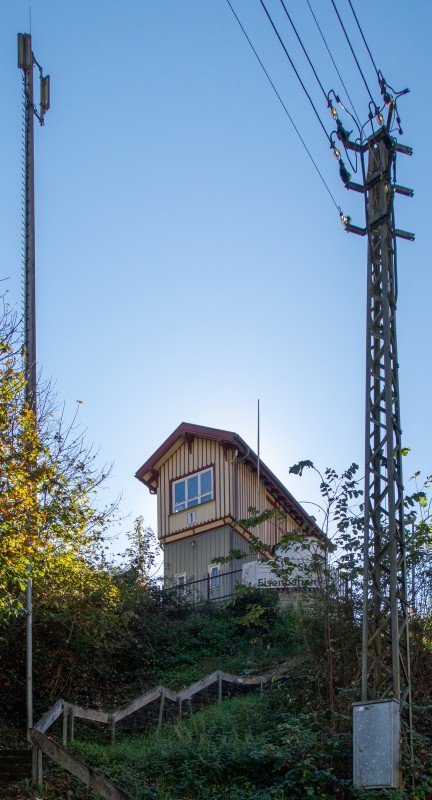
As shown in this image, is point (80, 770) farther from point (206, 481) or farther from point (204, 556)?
point (206, 481)

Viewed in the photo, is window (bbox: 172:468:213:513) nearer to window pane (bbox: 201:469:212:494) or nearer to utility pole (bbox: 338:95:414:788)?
window pane (bbox: 201:469:212:494)

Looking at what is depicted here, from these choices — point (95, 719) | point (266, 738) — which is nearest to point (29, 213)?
point (95, 719)

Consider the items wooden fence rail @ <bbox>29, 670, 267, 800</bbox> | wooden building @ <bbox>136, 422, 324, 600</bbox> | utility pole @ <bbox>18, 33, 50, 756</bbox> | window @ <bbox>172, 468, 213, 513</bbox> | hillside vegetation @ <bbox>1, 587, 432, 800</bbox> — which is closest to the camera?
wooden fence rail @ <bbox>29, 670, 267, 800</bbox>

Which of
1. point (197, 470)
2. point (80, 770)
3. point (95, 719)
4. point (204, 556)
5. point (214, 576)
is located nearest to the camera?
point (80, 770)

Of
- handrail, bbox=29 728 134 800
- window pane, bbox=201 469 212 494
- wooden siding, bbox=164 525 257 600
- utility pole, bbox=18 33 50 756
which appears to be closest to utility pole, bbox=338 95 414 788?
handrail, bbox=29 728 134 800

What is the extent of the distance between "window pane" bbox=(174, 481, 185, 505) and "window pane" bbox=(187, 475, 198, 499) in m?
0.38

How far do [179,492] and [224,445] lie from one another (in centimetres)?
304

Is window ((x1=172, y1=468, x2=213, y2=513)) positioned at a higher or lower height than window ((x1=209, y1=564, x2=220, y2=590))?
higher

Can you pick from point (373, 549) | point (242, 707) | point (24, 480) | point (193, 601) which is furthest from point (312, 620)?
point (193, 601)

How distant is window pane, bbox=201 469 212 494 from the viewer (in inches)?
1286

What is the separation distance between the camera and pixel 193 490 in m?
33.4

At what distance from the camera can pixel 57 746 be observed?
12.7m

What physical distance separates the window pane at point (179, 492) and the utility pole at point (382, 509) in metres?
19.4

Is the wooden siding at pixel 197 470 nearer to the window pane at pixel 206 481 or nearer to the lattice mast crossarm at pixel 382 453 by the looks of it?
the window pane at pixel 206 481
